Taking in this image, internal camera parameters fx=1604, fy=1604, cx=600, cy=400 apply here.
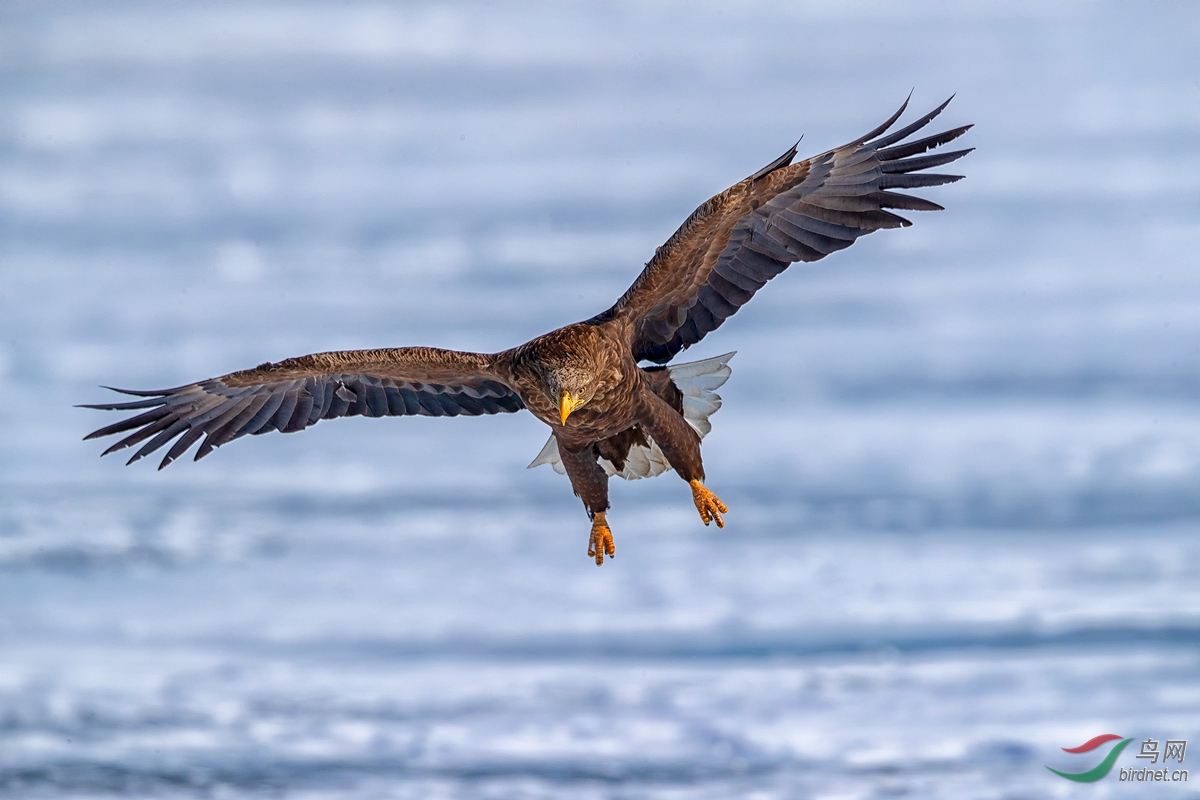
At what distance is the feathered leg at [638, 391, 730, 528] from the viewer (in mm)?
9383

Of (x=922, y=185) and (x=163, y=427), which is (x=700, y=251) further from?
(x=163, y=427)

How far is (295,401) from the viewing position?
10391 millimetres

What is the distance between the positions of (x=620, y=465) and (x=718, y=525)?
2.93 ft

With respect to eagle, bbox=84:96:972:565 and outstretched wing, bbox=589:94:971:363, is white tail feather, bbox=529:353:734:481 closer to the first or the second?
eagle, bbox=84:96:972:565

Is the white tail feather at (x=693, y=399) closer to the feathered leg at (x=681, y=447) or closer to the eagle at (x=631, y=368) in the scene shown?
the eagle at (x=631, y=368)

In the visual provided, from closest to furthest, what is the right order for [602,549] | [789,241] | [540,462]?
[789,241] → [602,549] → [540,462]

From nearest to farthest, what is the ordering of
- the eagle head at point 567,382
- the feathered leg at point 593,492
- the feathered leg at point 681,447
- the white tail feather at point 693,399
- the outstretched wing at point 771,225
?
the eagle head at point 567,382 < the outstretched wing at point 771,225 < the feathered leg at point 681,447 < the feathered leg at point 593,492 < the white tail feather at point 693,399

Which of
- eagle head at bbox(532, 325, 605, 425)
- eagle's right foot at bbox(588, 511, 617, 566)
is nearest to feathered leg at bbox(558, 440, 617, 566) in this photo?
eagle's right foot at bbox(588, 511, 617, 566)

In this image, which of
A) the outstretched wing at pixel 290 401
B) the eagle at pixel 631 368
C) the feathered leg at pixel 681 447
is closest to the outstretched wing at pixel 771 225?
the eagle at pixel 631 368

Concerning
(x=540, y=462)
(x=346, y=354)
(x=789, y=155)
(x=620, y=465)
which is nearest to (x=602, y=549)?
(x=620, y=465)

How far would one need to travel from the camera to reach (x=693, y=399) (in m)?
10.6

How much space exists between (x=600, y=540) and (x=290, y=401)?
222 cm

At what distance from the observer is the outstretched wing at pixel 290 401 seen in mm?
10086

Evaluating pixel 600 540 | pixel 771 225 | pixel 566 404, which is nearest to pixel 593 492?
pixel 600 540
